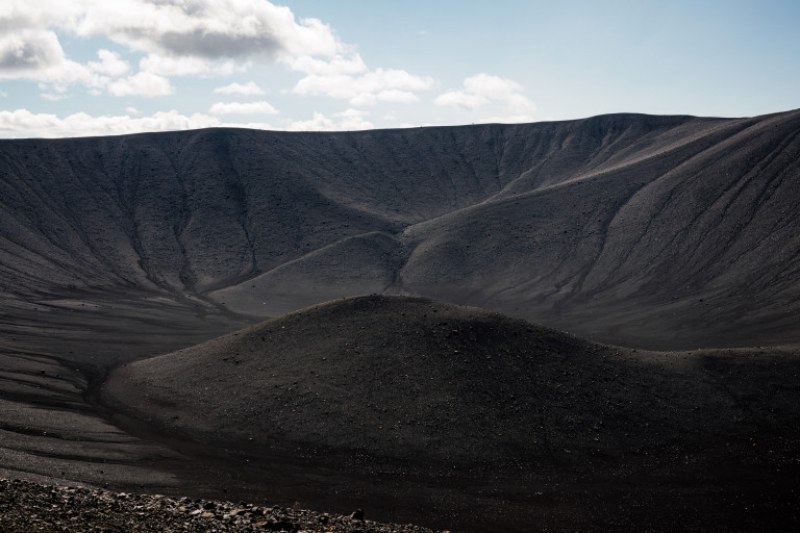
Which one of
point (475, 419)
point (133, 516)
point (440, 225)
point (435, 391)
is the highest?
point (440, 225)

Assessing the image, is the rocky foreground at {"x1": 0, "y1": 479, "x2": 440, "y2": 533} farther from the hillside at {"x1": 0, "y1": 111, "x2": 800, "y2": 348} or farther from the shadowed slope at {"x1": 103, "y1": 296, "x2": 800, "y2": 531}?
the hillside at {"x1": 0, "y1": 111, "x2": 800, "y2": 348}

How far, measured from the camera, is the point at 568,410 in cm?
4109

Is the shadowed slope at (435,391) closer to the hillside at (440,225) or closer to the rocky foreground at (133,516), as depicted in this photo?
the rocky foreground at (133,516)

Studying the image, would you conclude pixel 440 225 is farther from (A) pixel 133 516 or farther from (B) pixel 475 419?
(A) pixel 133 516

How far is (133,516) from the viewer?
2066cm

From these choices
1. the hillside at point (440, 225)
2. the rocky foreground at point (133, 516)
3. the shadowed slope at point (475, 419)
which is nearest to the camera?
the rocky foreground at point (133, 516)

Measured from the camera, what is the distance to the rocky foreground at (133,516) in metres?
18.8

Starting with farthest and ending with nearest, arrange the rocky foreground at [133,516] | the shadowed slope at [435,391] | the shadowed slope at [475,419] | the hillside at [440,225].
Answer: the hillside at [440,225] → the shadowed slope at [435,391] → the shadowed slope at [475,419] → the rocky foreground at [133,516]

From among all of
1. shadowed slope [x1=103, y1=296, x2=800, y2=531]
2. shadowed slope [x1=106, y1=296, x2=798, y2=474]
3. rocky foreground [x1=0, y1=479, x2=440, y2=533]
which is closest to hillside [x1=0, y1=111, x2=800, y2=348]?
shadowed slope [x1=106, y1=296, x2=798, y2=474]

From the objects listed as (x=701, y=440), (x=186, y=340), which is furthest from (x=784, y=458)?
(x=186, y=340)

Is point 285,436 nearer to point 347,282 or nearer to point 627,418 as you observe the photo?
point 627,418

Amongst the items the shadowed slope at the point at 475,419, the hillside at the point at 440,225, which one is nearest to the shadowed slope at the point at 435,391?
the shadowed slope at the point at 475,419

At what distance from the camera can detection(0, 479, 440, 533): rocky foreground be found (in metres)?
18.8

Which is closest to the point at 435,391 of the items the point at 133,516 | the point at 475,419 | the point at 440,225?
the point at 475,419
